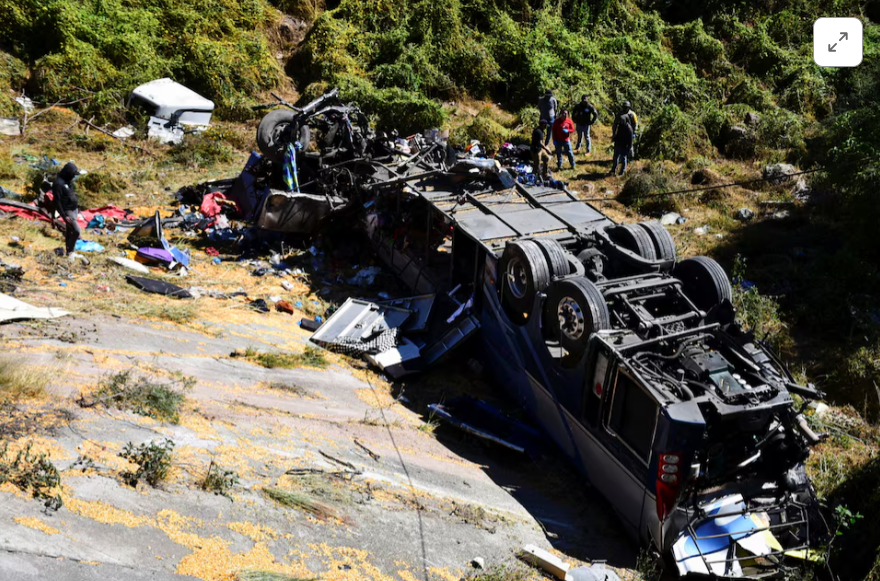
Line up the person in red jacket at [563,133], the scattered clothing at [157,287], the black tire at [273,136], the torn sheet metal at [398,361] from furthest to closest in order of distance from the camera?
the person in red jacket at [563,133], the black tire at [273,136], the scattered clothing at [157,287], the torn sheet metal at [398,361]

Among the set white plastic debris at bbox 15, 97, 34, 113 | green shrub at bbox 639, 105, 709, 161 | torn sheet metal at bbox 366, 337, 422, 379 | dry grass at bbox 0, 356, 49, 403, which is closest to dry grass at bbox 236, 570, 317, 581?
dry grass at bbox 0, 356, 49, 403

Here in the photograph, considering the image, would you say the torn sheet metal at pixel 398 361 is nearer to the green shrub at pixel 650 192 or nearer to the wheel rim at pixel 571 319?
the wheel rim at pixel 571 319

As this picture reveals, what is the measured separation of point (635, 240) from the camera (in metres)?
7.90

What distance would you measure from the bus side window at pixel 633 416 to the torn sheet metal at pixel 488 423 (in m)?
1.30

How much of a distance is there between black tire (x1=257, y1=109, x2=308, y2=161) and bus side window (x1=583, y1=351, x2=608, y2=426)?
705cm

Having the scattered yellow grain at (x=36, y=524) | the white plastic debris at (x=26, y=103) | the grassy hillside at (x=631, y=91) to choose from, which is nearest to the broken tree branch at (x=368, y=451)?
the scattered yellow grain at (x=36, y=524)

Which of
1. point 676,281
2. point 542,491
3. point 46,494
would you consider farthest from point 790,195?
point 46,494

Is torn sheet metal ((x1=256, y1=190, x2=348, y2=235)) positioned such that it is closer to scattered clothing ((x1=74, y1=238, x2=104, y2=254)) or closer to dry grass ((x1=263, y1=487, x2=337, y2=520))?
scattered clothing ((x1=74, y1=238, x2=104, y2=254))

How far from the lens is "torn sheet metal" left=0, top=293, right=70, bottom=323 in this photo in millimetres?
7484

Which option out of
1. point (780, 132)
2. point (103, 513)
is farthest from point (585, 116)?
point (103, 513)

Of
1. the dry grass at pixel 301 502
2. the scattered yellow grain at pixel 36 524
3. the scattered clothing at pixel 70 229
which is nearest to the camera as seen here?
the scattered yellow grain at pixel 36 524

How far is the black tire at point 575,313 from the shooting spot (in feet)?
21.4

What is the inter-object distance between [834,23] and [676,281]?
17977mm

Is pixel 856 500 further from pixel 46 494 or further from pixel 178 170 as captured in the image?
pixel 178 170
